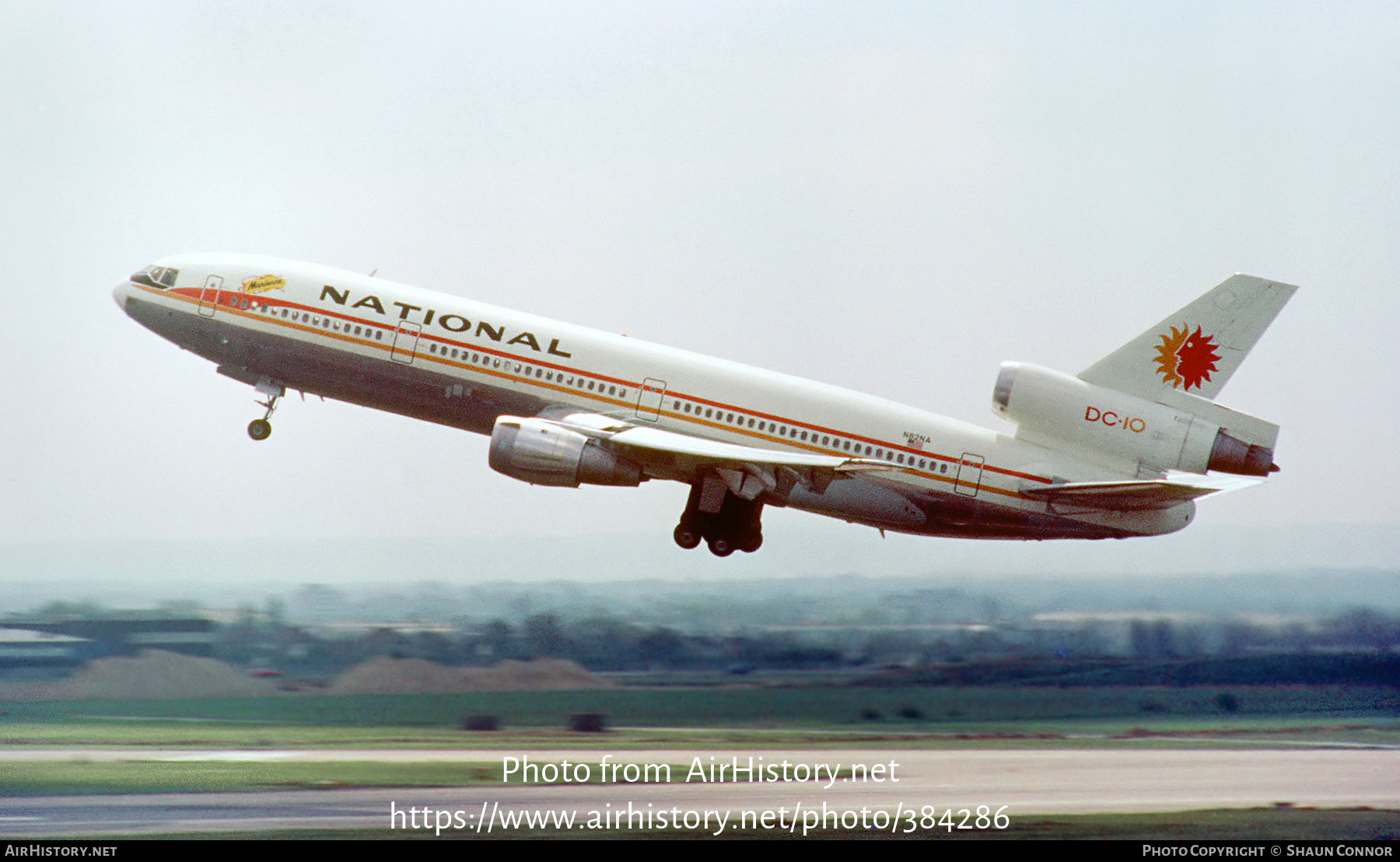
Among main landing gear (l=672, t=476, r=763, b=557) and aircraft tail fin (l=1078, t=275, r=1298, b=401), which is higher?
aircraft tail fin (l=1078, t=275, r=1298, b=401)

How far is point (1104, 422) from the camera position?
1347 inches

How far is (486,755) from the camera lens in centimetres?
3297

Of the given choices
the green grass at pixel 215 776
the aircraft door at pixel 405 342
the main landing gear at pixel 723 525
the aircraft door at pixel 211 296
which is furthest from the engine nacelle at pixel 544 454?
the aircraft door at pixel 211 296

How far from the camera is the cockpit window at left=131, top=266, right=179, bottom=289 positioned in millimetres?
35594

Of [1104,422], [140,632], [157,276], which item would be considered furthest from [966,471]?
[140,632]

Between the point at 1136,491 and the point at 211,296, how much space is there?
67.8 feet

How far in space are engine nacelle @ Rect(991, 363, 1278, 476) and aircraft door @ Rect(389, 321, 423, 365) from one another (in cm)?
1272

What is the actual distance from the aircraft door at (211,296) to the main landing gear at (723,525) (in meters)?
11.4

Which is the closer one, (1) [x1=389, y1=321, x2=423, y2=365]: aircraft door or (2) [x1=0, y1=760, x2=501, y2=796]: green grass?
(2) [x1=0, y1=760, x2=501, y2=796]: green grass

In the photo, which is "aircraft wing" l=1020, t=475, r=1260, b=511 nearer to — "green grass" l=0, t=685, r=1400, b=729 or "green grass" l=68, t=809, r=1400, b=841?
"green grass" l=0, t=685, r=1400, b=729

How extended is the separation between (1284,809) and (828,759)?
935 centimetres

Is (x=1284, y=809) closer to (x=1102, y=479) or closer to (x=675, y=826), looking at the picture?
(x=1102, y=479)

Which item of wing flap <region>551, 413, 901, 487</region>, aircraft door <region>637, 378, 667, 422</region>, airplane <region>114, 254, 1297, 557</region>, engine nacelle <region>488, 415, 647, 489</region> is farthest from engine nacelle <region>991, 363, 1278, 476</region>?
engine nacelle <region>488, 415, 647, 489</region>

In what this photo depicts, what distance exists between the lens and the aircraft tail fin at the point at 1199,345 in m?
34.1
